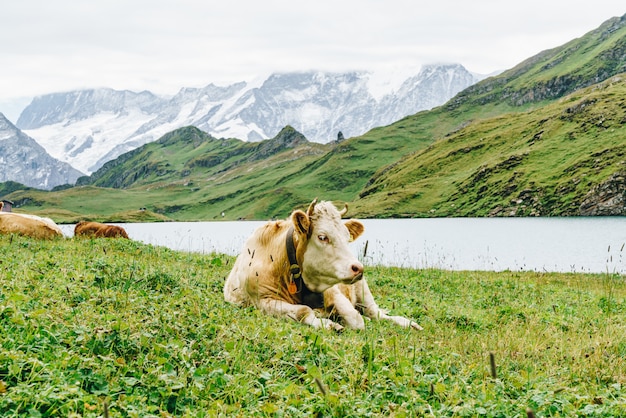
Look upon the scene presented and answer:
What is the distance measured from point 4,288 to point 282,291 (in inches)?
191

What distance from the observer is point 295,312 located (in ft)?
32.6

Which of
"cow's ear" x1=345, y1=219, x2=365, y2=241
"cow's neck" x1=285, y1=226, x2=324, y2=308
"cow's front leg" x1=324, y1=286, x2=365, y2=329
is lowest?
"cow's front leg" x1=324, y1=286, x2=365, y2=329

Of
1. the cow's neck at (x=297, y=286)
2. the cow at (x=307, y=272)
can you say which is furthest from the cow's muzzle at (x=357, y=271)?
the cow's neck at (x=297, y=286)

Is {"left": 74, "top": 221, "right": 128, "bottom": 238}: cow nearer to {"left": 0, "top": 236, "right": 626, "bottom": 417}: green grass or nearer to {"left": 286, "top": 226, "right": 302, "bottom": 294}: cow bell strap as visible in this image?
{"left": 0, "top": 236, "right": 626, "bottom": 417}: green grass

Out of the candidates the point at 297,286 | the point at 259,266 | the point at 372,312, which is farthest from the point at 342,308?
the point at 259,266

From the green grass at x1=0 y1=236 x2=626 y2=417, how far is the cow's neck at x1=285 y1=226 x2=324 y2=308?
106cm

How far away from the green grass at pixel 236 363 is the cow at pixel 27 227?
1311cm

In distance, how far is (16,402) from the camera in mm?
4547

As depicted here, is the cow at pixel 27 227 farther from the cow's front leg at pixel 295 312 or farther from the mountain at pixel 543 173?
the mountain at pixel 543 173

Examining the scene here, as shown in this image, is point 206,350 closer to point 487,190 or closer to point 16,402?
point 16,402

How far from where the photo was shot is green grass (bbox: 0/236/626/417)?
5172 millimetres

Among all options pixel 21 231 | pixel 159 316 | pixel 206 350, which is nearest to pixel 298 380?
pixel 206 350

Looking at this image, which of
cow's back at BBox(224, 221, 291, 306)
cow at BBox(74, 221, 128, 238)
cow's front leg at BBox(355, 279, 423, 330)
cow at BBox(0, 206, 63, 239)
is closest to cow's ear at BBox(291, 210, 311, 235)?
cow's back at BBox(224, 221, 291, 306)

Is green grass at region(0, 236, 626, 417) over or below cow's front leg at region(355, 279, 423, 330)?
over
